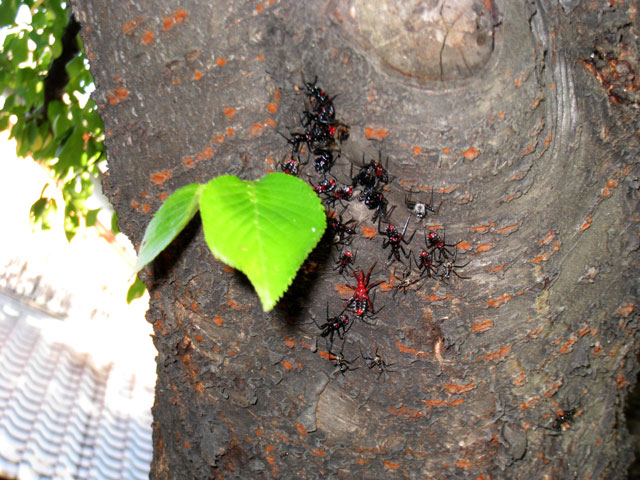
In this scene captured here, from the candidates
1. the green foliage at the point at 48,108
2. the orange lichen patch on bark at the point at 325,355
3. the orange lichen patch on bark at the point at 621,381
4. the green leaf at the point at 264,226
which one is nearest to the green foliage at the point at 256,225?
the green leaf at the point at 264,226

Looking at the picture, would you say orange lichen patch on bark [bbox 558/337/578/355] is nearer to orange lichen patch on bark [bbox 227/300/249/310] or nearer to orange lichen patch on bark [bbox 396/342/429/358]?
orange lichen patch on bark [bbox 396/342/429/358]

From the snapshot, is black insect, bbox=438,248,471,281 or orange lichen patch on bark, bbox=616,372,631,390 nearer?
black insect, bbox=438,248,471,281

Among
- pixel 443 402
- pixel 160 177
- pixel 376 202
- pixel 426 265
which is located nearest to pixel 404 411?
pixel 443 402

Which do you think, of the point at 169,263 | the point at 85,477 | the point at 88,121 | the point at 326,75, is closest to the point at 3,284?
the point at 85,477

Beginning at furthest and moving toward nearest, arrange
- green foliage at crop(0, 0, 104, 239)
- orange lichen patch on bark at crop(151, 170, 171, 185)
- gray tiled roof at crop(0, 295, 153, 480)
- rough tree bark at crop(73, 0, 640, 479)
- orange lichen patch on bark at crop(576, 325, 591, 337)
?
gray tiled roof at crop(0, 295, 153, 480)
green foliage at crop(0, 0, 104, 239)
orange lichen patch on bark at crop(576, 325, 591, 337)
orange lichen patch on bark at crop(151, 170, 171, 185)
rough tree bark at crop(73, 0, 640, 479)

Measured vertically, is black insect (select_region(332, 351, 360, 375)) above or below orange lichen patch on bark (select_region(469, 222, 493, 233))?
below

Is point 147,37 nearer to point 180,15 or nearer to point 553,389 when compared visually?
point 180,15

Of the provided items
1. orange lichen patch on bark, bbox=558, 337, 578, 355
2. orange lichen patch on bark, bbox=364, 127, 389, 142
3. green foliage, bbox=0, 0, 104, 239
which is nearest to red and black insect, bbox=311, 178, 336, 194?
orange lichen patch on bark, bbox=364, 127, 389, 142
